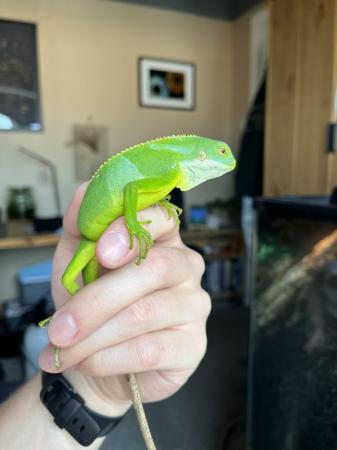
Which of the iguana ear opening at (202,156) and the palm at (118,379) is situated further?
the palm at (118,379)

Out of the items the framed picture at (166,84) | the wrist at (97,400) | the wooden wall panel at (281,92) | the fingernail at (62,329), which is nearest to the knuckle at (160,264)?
the fingernail at (62,329)

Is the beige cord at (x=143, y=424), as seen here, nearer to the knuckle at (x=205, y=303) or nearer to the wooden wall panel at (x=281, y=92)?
the knuckle at (x=205, y=303)

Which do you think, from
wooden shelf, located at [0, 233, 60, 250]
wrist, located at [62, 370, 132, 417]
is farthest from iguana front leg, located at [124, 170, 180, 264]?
wooden shelf, located at [0, 233, 60, 250]

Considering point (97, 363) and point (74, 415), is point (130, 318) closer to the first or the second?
point (97, 363)

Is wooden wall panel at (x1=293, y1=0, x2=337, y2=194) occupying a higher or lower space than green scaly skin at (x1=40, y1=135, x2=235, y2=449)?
higher

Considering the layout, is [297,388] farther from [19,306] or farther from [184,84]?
[184,84]

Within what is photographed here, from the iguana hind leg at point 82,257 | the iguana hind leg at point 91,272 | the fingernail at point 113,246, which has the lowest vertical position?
the iguana hind leg at point 91,272

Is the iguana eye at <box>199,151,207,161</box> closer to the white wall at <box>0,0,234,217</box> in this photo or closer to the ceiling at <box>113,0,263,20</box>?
the white wall at <box>0,0,234,217</box>
